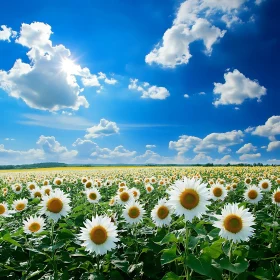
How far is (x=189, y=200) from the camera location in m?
4.44

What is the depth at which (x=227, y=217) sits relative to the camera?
15.1ft

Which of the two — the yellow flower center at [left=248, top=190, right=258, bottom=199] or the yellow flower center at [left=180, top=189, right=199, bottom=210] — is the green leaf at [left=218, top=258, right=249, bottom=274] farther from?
the yellow flower center at [left=248, top=190, right=258, bottom=199]

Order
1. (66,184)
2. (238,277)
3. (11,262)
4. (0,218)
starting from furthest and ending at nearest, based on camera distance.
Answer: (66,184) < (0,218) < (11,262) < (238,277)

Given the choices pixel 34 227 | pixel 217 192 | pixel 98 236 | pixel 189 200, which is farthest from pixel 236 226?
pixel 217 192

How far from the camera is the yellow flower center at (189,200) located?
14.6ft

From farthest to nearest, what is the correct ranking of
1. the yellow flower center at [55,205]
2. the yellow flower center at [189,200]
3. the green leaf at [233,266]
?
the yellow flower center at [55,205], the yellow flower center at [189,200], the green leaf at [233,266]

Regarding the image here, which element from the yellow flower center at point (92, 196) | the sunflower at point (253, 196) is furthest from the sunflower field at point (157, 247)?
the sunflower at point (253, 196)

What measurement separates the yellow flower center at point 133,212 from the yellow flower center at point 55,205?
1.41m

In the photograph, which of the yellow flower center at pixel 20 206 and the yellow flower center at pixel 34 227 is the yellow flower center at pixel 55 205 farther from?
the yellow flower center at pixel 20 206

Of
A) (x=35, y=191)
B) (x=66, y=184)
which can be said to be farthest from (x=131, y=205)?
(x=66, y=184)

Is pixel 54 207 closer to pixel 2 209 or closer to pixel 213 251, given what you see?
pixel 2 209

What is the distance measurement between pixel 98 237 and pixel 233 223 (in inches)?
80.7

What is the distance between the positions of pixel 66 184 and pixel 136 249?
12638mm

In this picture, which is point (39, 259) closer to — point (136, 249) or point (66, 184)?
point (136, 249)
